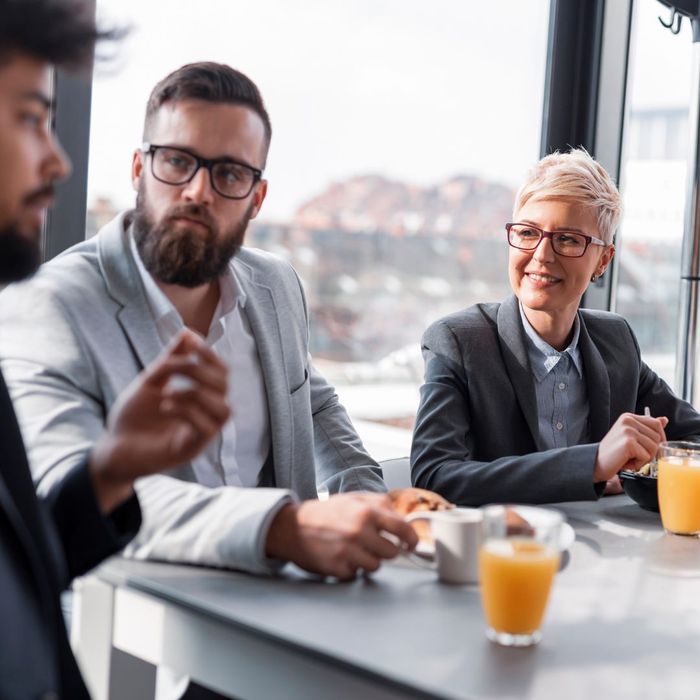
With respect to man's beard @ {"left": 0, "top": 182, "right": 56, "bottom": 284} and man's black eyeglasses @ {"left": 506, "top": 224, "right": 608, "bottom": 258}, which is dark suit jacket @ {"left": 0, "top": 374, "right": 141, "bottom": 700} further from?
man's black eyeglasses @ {"left": 506, "top": 224, "right": 608, "bottom": 258}

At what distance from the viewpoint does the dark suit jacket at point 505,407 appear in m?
1.78

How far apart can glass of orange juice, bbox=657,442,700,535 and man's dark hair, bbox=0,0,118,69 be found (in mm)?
1097

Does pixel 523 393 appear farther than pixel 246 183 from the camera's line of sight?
Yes

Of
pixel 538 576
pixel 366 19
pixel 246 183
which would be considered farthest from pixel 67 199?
pixel 366 19

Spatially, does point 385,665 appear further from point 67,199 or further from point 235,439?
point 67,199

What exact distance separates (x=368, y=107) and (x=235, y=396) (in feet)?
7.18

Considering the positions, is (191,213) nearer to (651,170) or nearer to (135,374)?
(135,374)

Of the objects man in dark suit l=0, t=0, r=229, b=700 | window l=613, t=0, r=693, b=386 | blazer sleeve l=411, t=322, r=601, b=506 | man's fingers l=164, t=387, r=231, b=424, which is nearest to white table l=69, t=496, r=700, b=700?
man in dark suit l=0, t=0, r=229, b=700

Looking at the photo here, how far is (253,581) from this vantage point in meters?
1.22

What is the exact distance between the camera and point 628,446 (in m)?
1.69

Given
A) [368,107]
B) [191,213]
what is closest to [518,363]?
[191,213]

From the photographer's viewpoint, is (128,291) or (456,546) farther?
(128,291)

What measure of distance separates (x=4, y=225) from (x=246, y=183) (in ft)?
2.20

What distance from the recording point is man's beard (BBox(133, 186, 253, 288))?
5.07 feet
